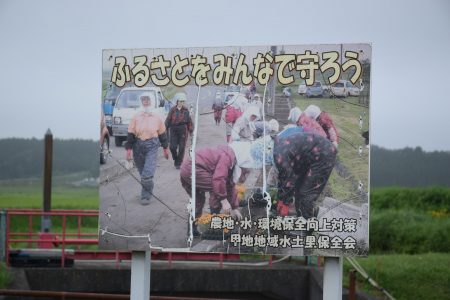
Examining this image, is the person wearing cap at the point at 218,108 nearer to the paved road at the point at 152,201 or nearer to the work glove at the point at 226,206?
the paved road at the point at 152,201

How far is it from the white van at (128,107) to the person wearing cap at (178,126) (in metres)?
0.09

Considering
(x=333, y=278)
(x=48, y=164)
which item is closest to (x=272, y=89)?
(x=333, y=278)

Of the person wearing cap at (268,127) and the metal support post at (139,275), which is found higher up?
the person wearing cap at (268,127)

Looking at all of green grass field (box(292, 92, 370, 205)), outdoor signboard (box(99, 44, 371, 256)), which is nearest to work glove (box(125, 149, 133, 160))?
outdoor signboard (box(99, 44, 371, 256))

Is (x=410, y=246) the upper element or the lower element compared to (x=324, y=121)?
lower

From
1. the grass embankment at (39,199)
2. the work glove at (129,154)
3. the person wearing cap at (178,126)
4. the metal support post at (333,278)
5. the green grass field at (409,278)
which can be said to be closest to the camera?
the metal support post at (333,278)

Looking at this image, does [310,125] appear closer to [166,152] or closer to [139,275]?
[166,152]

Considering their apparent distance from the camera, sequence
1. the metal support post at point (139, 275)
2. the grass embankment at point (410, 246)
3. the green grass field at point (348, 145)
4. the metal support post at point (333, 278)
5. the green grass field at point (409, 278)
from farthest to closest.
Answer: the grass embankment at point (410, 246) → the green grass field at point (409, 278) → the metal support post at point (139, 275) → the metal support post at point (333, 278) → the green grass field at point (348, 145)

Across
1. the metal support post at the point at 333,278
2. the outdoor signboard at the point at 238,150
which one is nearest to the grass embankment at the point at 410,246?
the metal support post at the point at 333,278

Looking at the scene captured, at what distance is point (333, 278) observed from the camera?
6.00 metres

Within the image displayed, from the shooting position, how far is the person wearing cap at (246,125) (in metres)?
5.91

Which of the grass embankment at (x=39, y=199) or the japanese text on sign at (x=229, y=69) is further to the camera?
the grass embankment at (x=39, y=199)

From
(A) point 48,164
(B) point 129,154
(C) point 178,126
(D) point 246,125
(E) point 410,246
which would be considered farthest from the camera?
(E) point 410,246

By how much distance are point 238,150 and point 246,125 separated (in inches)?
9.3
